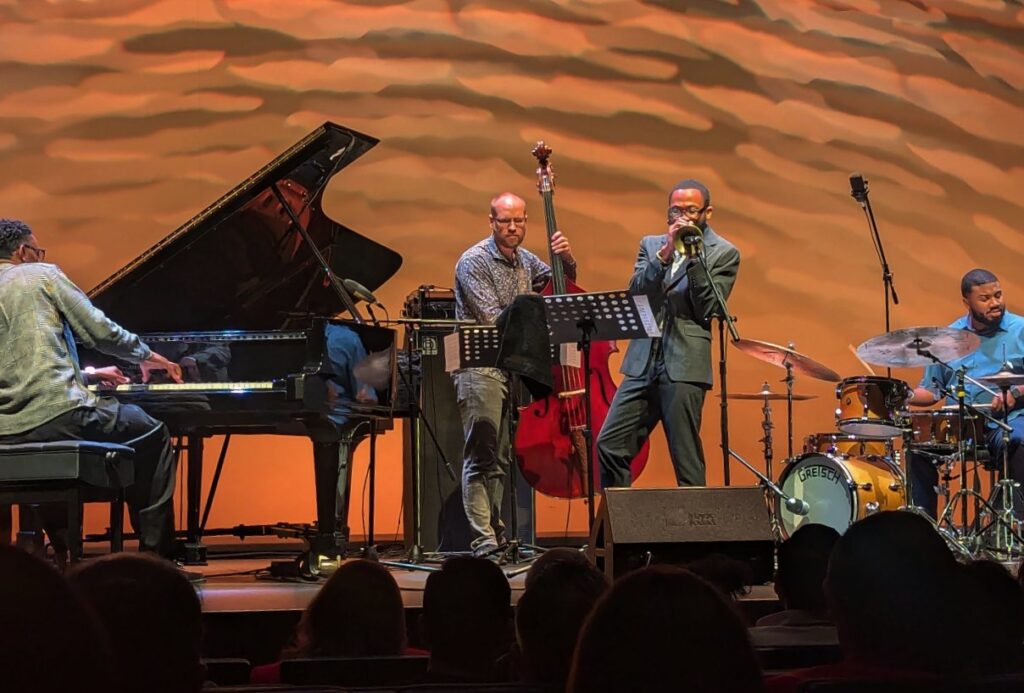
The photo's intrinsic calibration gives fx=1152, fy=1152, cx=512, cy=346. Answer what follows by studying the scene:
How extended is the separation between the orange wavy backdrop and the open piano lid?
2168mm

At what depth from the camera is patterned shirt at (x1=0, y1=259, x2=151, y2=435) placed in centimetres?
499

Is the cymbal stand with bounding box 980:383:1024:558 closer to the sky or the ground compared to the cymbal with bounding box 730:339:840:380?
closer to the ground

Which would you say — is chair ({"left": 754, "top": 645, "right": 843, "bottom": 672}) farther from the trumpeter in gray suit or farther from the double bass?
→ the double bass

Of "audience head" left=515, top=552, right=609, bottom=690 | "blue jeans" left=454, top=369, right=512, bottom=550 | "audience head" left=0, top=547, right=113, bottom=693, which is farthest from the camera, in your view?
"blue jeans" left=454, top=369, right=512, bottom=550

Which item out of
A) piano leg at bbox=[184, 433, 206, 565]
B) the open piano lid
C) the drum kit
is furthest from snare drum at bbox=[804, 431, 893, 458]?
piano leg at bbox=[184, 433, 206, 565]

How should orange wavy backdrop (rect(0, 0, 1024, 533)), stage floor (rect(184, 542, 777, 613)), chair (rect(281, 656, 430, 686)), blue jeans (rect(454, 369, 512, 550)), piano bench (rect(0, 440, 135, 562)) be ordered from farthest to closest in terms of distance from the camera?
orange wavy backdrop (rect(0, 0, 1024, 533)), blue jeans (rect(454, 369, 512, 550)), piano bench (rect(0, 440, 135, 562)), stage floor (rect(184, 542, 777, 613)), chair (rect(281, 656, 430, 686))

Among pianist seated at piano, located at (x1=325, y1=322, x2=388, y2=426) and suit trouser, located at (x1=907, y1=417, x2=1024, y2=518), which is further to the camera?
suit trouser, located at (x1=907, y1=417, x2=1024, y2=518)

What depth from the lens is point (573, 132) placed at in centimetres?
889

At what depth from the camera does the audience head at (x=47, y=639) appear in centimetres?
128

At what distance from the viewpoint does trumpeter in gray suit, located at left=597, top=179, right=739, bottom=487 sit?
5246 millimetres

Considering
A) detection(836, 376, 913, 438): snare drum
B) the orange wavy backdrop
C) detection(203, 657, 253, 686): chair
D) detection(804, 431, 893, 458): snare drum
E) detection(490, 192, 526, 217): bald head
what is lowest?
detection(203, 657, 253, 686): chair

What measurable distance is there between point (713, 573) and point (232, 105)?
6134 mm

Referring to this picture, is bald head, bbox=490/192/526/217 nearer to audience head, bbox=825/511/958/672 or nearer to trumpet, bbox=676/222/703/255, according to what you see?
trumpet, bbox=676/222/703/255

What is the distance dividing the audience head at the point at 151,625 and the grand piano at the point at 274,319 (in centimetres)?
347
